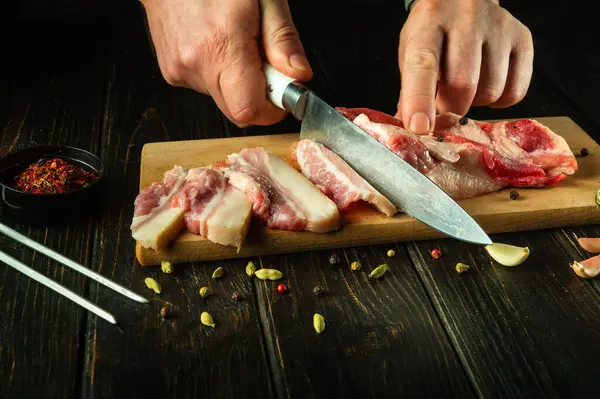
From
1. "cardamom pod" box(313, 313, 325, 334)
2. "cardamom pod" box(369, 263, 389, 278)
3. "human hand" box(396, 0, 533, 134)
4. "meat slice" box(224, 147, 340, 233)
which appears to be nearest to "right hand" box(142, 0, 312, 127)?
"meat slice" box(224, 147, 340, 233)

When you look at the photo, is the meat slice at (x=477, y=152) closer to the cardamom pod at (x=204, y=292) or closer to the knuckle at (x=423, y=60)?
the knuckle at (x=423, y=60)

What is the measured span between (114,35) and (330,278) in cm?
226

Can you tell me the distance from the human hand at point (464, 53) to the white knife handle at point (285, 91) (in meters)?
0.38

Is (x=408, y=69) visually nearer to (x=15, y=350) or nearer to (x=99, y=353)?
(x=99, y=353)

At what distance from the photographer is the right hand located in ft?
8.39

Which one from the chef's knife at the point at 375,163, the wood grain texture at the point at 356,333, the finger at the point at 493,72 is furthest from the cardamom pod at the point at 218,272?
the finger at the point at 493,72

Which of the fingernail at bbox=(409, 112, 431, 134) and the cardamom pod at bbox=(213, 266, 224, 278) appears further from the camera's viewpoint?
the fingernail at bbox=(409, 112, 431, 134)

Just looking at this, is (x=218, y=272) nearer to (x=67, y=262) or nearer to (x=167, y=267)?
(x=167, y=267)

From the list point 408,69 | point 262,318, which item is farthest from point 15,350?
point 408,69

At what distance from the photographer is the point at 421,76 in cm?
256

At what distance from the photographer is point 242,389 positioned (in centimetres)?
187

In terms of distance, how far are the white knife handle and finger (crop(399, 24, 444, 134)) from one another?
0.38m

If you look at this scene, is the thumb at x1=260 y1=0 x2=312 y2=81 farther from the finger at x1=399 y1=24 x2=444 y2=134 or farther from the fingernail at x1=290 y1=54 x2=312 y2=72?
the finger at x1=399 y1=24 x2=444 y2=134

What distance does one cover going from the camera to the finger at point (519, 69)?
114 inches
